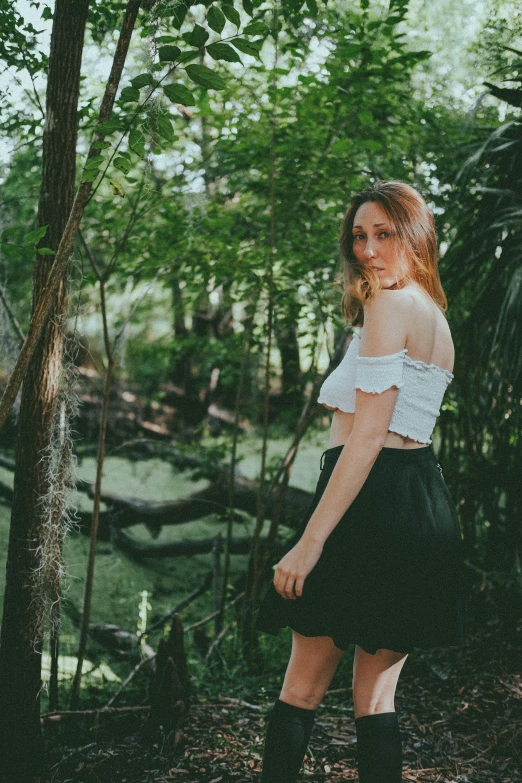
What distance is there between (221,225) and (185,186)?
0.96 ft

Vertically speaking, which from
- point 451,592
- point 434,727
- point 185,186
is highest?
point 185,186

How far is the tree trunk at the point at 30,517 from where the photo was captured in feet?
5.68

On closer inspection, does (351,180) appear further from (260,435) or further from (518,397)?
(260,435)

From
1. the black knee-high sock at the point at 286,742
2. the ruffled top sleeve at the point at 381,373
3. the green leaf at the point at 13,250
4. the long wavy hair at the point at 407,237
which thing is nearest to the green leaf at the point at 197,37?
the long wavy hair at the point at 407,237

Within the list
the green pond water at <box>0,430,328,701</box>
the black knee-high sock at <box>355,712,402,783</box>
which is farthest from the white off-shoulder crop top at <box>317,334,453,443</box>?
the green pond water at <box>0,430,328,701</box>

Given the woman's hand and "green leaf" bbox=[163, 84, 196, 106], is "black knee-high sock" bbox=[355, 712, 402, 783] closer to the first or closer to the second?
the woman's hand

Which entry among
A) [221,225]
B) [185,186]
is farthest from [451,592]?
[185,186]

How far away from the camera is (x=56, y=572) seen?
1854mm

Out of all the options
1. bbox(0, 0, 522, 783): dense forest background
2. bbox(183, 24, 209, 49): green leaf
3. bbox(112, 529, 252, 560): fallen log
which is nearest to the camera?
bbox(183, 24, 209, 49): green leaf

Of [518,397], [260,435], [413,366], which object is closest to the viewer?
[413,366]

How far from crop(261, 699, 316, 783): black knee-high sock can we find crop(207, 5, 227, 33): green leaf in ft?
4.76

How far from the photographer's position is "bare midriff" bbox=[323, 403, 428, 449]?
1.32 m

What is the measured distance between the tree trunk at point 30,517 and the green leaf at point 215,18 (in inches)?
20.7

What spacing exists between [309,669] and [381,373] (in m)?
0.64
